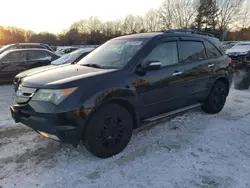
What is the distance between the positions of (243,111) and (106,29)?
61.2m

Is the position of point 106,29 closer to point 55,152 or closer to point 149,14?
point 149,14

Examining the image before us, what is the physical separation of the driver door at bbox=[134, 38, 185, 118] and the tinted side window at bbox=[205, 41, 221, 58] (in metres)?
1.09

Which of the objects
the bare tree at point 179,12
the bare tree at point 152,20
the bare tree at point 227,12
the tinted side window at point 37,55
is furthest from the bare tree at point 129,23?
the tinted side window at point 37,55

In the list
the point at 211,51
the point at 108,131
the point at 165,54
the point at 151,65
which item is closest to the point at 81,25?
the point at 211,51

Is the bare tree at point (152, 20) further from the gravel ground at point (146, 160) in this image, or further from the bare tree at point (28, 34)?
the gravel ground at point (146, 160)

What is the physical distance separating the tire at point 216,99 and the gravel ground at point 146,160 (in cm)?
62

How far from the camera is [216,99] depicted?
17.7 feet

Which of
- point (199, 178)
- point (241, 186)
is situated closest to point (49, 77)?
point (199, 178)

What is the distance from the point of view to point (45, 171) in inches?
125

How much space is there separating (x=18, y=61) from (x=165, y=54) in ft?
25.4

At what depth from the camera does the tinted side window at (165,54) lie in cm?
400

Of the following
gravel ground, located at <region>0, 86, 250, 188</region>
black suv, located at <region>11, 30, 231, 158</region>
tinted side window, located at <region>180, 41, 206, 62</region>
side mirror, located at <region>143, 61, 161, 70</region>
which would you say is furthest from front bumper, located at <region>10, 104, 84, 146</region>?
tinted side window, located at <region>180, 41, 206, 62</region>

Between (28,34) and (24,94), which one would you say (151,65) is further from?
(28,34)

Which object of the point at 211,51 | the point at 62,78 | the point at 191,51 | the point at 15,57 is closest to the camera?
the point at 62,78
